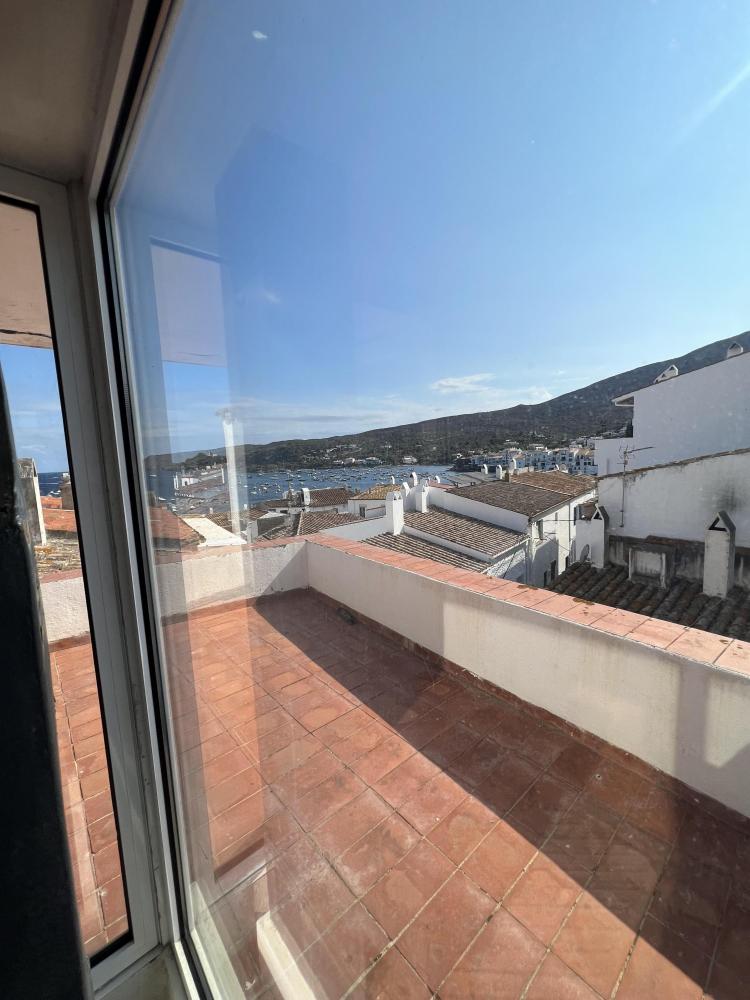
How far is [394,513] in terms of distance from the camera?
1.83 m

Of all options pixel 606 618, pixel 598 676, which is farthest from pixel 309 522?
pixel 598 676

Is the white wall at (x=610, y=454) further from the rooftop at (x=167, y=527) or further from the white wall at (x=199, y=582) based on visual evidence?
the rooftop at (x=167, y=527)

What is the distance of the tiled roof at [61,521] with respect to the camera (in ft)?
2.87

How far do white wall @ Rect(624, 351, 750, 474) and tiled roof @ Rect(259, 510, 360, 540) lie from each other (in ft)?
2.68

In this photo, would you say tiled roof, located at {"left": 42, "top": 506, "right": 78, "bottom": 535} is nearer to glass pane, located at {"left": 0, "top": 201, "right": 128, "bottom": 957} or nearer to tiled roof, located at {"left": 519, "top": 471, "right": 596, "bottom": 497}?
glass pane, located at {"left": 0, "top": 201, "right": 128, "bottom": 957}

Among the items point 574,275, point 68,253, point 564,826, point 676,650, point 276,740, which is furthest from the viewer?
point 564,826

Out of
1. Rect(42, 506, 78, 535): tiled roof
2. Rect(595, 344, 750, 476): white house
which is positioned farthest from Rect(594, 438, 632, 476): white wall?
Rect(42, 506, 78, 535): tiled roof

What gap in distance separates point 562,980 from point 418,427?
1.41m

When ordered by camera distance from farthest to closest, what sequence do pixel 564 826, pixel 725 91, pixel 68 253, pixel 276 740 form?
1. pixel 564 826
2. pixel 276 740
3. pixel 68 253
4. pixel 725 91

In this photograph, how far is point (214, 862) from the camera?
1024mm

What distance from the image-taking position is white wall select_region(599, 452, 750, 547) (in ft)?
2.21

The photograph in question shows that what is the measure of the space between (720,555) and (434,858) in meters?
1.31

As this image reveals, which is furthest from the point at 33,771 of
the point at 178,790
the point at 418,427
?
the point at 178,790

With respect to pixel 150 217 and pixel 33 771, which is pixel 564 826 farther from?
pixel 150 217
